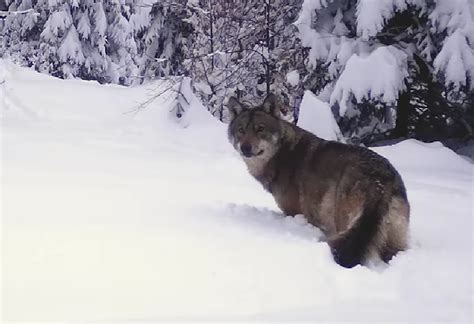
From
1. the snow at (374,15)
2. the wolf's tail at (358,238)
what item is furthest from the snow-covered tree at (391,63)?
the wolf's tail at (358,238)

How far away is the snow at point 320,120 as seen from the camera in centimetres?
895

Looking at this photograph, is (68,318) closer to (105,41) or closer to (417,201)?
(417,201)

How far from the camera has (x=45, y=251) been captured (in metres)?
3.06

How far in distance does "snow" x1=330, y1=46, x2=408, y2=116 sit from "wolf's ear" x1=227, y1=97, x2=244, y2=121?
3.75 m

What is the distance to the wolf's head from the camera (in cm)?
523

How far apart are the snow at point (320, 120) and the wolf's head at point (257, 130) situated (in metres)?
3.55

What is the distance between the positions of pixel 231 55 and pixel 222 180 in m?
11.1

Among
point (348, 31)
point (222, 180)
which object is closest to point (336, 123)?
point (348, 31)

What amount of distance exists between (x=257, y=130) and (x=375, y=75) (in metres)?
4.08

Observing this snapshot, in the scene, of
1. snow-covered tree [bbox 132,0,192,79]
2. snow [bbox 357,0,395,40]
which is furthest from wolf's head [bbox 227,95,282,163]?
snow-covered tree [bbox 132,0,192,79]

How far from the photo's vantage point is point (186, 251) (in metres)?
3.30

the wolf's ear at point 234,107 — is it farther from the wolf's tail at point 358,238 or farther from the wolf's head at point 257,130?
the wolf's tail at point 358,238

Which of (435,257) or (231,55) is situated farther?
(231,55)

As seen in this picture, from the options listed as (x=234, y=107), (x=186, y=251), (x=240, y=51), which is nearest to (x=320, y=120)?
(x=234, y=107)
